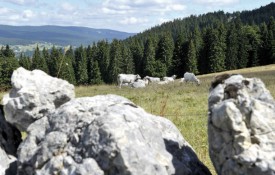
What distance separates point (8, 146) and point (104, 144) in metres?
2.70

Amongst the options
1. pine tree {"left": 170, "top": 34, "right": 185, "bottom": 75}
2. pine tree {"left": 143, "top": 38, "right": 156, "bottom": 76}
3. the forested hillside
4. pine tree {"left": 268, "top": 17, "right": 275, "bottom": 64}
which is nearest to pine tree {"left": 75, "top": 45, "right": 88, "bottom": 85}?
the forested hillside

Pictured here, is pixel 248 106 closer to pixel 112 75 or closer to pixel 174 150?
pixel 174 150

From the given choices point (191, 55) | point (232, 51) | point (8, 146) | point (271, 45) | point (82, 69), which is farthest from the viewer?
point (82, 69)

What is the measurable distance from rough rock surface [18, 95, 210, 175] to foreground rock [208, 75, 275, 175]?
2.64 ft

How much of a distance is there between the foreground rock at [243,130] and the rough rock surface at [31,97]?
3.08m

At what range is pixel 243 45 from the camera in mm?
118875

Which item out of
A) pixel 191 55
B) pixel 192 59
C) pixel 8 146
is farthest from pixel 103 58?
pixel 8 146

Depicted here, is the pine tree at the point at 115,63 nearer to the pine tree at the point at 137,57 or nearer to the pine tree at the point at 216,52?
the pine tree at the point at 137,57

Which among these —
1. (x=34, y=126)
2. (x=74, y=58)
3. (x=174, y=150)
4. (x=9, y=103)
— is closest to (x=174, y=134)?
(x=174, y=150)

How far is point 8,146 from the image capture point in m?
7.18

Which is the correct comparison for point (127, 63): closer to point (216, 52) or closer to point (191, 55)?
point (191, 55)

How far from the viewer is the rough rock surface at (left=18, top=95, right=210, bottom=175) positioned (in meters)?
5.16

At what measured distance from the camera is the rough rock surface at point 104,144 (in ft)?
16.9

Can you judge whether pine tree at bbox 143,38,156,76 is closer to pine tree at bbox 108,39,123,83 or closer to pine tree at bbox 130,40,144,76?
pine tree at bbox 130,40,144,76
